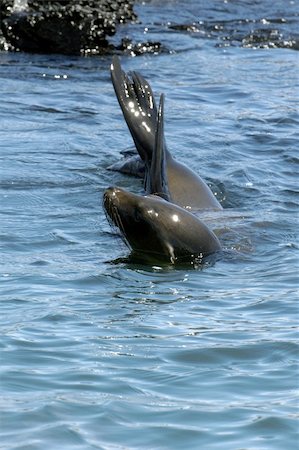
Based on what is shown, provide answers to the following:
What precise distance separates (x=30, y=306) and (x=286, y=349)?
1.29 metres

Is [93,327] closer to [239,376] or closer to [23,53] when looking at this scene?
[239,376]

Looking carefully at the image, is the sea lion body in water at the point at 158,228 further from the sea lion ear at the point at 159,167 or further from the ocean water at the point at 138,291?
the sea lion ear at the point at 159,167

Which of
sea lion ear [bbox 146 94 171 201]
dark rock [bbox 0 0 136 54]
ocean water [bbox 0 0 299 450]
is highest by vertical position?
dark rock [bbox 0 0 136 54]

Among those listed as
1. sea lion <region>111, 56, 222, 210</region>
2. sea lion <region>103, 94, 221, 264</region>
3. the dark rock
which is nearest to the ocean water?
sea lion <region>103, 94, 221, 264</region>

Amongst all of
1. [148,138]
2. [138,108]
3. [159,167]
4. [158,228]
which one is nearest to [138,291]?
[158,228]

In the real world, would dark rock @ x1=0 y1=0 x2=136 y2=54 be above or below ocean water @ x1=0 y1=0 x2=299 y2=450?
above

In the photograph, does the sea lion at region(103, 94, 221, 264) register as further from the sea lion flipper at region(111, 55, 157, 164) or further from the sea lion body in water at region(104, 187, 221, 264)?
the sea lion flipper at region(111, 55, 157, 164)

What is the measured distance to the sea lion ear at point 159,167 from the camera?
22.3ft

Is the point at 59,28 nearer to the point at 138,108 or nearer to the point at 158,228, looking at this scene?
the point at 138,108

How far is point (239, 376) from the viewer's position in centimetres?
450

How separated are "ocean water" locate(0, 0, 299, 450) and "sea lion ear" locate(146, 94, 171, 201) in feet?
1.23

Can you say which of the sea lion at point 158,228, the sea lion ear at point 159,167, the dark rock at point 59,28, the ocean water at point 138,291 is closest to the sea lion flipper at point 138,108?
the ocean water at point 138,291

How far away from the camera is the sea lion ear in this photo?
22.3ft

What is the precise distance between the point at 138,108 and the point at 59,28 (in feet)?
18.8
